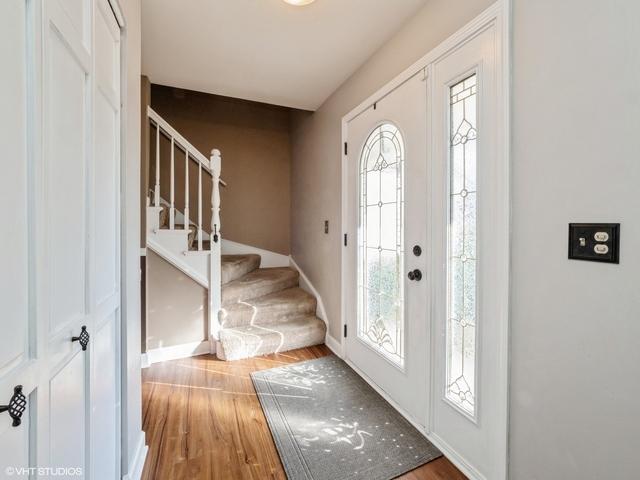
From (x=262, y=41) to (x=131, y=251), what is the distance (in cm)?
161

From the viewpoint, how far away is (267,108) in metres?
4.03

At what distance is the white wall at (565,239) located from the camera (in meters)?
0.87

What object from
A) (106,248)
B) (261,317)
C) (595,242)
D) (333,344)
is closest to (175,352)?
(261,317)

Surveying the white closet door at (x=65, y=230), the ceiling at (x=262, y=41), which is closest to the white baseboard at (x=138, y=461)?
the white closet door at (x=65, y=230)

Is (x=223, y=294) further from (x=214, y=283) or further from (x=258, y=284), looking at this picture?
(x=258, y=284)

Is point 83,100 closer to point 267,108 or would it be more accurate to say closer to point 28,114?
point 28,114

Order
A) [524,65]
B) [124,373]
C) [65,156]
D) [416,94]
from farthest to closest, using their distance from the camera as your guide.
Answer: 1. [416,94]
2. [124,373]
3. [524,65]
4. [65,156]

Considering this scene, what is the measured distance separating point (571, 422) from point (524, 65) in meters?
1.31

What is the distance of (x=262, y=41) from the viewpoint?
199 cm

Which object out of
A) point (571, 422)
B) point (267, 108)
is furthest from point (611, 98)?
point (267, 108)

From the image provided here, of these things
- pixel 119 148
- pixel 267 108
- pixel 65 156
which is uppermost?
pixel 267 108

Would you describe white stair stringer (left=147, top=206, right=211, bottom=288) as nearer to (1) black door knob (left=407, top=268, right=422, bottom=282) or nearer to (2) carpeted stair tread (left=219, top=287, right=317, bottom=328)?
(2) carpeted stair tread (left=219, top=287, right=317, bottom=328)

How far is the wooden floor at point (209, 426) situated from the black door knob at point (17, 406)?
3.77 feet

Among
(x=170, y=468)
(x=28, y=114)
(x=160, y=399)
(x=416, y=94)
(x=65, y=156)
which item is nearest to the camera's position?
(x=28, y=114)
